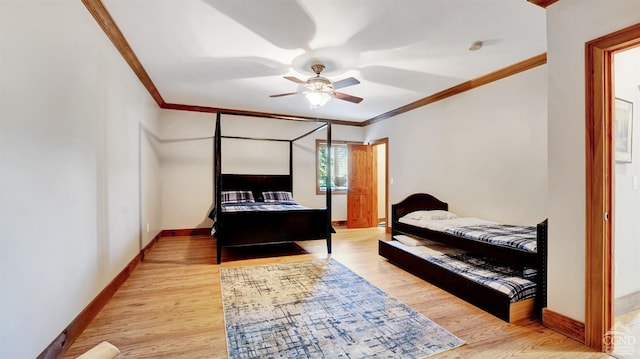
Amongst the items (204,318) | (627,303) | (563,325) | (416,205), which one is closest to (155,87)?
(204,318)

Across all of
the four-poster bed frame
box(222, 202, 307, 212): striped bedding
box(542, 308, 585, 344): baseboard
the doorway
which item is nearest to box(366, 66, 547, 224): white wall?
the doorway

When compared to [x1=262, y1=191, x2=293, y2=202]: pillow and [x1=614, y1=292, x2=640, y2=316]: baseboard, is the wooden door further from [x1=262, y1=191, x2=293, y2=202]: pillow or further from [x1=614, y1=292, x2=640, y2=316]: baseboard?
[x1=614, y1=292, x2=640, y2=316]: baseboard

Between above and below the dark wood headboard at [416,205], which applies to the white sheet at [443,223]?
below

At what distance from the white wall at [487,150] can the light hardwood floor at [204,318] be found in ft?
5.47

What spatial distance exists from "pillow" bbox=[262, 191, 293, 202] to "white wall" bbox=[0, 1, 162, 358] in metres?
3.19

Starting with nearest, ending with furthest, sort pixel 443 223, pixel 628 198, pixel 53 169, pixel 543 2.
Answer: pixel 53 169 < pixel 543 2 < pixel 628 198 < pixel 443 223

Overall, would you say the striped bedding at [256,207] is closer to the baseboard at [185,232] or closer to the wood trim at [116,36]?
the baseboard at [185,232]

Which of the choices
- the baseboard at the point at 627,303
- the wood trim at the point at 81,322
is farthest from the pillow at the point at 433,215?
the wood trim at the point at 81,322

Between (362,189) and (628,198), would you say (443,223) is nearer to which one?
(628,198)

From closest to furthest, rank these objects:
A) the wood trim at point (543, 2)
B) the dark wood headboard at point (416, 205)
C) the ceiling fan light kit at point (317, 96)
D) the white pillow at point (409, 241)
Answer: the wood trim at point (543, 2)
the ceiling fan light kit at point (317, 96)
the white pillow at point (409, 241)
the dark wood headboard at point (416, 205)

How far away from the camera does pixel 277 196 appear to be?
5.99m

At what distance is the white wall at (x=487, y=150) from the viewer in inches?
135

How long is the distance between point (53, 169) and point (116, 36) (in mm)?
1653

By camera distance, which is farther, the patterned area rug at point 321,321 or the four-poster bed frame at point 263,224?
the four-poster bed frame at point 263,224
